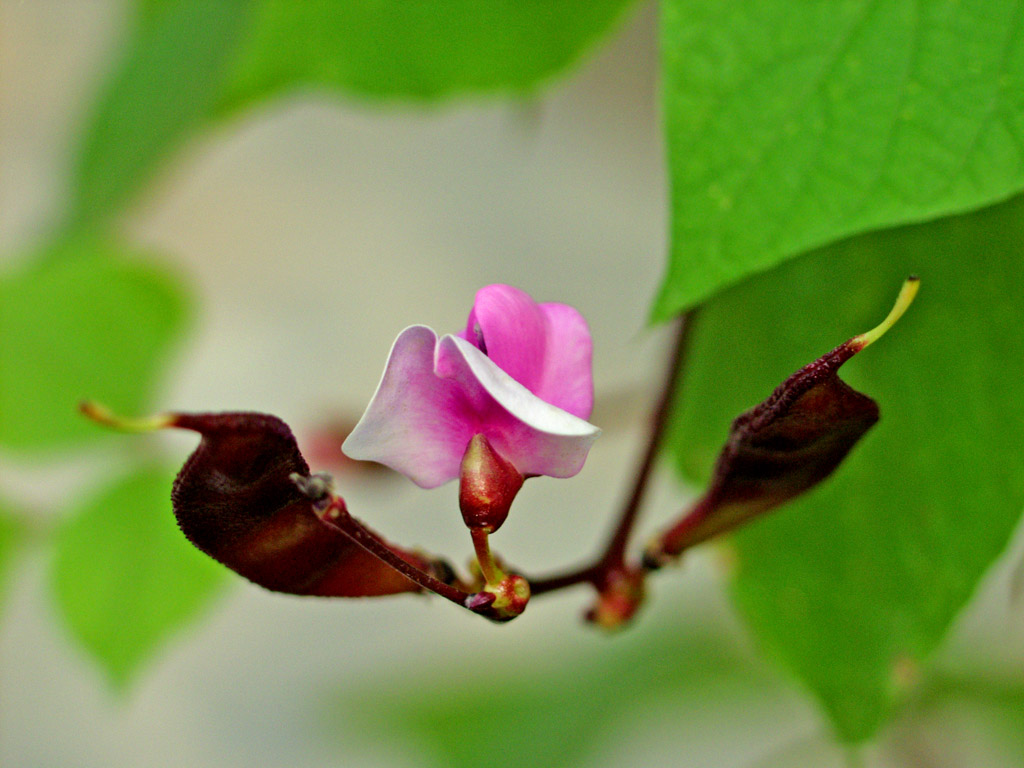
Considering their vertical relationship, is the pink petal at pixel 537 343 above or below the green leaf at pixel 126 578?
above

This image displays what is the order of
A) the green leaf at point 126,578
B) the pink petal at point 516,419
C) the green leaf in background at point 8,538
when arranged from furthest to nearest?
the green leaf in background at point 8,538
the green leaf at point 126,578
the pink petal at point 516,419

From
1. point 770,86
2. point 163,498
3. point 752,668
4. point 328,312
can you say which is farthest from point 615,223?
point 770,86

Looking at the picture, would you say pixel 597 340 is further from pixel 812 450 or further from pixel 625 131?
pixel 812 450

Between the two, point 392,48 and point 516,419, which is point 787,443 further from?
point 392,48

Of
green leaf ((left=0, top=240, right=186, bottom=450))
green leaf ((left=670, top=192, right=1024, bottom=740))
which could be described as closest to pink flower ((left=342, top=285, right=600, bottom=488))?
green leaf ((left=670, top=192, right=1024, bottom=740))

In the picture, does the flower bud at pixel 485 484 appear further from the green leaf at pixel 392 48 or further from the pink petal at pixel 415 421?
the green leaf at pixel 392 48

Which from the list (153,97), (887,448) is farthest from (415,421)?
(153,97)

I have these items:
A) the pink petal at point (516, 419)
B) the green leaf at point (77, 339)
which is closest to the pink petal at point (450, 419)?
the pink petal at point (516, 419)

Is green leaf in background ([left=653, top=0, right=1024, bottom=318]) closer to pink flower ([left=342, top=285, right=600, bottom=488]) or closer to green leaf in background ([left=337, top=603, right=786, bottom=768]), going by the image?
pink flower ([left=342, top=285, right=600, bottom=488])
